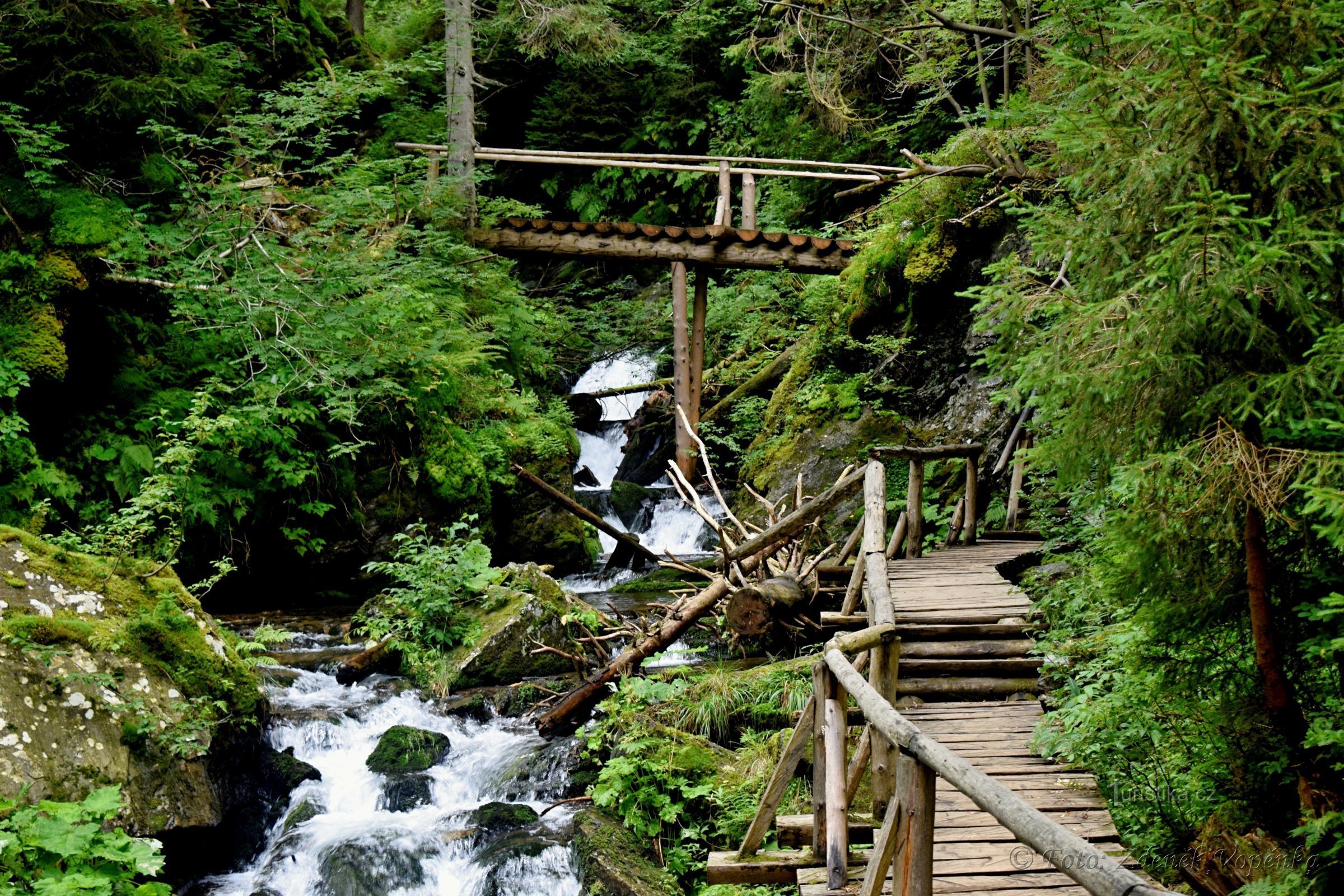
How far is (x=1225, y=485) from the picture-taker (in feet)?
11.4

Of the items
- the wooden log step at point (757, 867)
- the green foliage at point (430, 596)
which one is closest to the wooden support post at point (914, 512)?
the green foliage at point (430, 596)

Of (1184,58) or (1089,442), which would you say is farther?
(1089,442)

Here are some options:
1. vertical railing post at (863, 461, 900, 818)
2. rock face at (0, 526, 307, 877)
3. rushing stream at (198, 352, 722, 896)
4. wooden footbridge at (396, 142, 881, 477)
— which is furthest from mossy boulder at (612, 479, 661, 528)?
rock face at (0, 526, 307, 877)

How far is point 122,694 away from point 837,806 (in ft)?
15.5

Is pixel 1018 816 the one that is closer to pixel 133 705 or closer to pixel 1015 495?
pixel 133 705

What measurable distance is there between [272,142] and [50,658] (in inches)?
286

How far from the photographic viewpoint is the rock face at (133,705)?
5.38 metres

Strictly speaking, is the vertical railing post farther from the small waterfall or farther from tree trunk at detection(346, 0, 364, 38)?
tree trunk at detection(346, 0, 364, 38)

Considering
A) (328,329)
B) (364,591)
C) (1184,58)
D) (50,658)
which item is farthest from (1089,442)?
(364,591)

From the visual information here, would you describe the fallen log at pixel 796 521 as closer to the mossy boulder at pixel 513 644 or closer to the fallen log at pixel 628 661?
the fallen log at pixel 628 661

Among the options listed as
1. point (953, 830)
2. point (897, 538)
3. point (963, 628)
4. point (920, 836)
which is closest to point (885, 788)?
point (953, 830)

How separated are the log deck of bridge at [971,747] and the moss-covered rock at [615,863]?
118 cm

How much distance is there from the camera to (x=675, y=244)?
15.1m

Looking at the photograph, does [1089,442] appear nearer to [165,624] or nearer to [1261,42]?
[1261,42]
